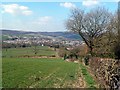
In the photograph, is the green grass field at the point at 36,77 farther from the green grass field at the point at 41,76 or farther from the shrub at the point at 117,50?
the shrub at the point at 117,50

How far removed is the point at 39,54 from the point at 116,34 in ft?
115

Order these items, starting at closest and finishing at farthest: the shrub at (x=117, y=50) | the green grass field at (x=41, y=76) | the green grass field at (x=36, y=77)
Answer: the green grass field at (x=41, y=76) → the green grass field at (x=36, y=77) → the shrub at (x=117, y=50)

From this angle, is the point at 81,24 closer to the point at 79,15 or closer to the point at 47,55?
the point at 79,15

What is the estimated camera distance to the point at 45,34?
132 meters

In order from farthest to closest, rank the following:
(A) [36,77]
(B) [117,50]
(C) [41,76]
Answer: (B) [117,50], (C) [41,76], (A) [36,77]

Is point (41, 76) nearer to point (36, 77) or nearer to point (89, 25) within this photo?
point (36, 77)

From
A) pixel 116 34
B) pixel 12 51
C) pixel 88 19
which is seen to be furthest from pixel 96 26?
pixel 12 51

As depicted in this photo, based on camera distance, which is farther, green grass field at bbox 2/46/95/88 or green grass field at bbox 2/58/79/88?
green grass field at bbox 2/58/79/88

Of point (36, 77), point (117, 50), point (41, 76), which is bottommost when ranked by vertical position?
point (41, 76)

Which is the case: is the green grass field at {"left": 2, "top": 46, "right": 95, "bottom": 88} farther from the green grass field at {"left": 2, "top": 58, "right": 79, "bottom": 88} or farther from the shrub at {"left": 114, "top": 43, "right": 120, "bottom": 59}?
the shrub at {"left": 114, "top": 43, "right": 120, "bottom": 59}

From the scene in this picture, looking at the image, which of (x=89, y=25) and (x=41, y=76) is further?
(x=89, y=25)

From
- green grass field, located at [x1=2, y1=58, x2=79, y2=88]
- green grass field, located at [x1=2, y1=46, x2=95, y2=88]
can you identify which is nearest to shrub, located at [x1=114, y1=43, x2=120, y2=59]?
green grass field, located at [x1=2, y1=46, x2=95, y2=88]

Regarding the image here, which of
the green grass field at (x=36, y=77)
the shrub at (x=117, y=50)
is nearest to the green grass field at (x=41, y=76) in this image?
the green grass field at (x=36, y=77)

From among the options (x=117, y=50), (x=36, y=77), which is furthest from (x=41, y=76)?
Answer: (x=117, y=50)
